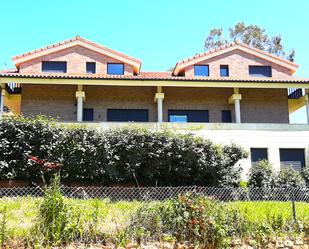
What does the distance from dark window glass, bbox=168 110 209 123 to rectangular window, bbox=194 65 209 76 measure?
268 cm

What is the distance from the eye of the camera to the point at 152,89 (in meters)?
26.6

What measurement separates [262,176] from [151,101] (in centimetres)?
1005

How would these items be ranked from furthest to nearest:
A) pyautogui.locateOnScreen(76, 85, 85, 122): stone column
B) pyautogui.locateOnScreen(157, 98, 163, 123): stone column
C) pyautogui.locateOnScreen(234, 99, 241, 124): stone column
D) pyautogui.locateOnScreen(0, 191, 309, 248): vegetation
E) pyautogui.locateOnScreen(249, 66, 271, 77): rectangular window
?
1. pyautogui.locateOnScreen(249, 66, 271, 77): rectangular window
2. pyautogui.locateOnScreen(234, 99, 241, 124): stone column
3. pyautogui.locateOnScreen(157, 98, 163, 123): stone column
4. pyautogui.locateOnScreen(76, 85, 85, 122): stone column
5. pyautogui.locateOnScreen(0, 191, 309, 248): vegetation

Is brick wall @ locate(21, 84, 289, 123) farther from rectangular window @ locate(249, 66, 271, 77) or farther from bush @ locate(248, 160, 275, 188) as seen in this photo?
bush @ locate(248, 160, 275, 188)

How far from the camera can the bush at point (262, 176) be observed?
60.6 ft

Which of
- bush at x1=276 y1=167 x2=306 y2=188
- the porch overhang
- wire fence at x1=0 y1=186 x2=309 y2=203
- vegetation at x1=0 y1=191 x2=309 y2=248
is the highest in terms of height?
the porch overhang

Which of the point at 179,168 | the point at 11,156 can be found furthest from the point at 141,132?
the point at 11,156

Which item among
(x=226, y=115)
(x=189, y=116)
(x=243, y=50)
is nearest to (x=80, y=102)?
(x=189, y=116)

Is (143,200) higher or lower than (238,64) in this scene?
lower

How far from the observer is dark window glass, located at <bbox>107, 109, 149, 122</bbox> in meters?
26.2

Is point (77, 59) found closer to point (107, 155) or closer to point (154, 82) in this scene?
point (154, 82)

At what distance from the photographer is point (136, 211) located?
9.24 meters

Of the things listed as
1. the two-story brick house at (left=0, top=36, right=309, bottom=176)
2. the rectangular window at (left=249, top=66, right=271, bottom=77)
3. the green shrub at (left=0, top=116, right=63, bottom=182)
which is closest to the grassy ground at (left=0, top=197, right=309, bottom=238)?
the green shrub at (left=0, top=116, right=63, bottom=182)

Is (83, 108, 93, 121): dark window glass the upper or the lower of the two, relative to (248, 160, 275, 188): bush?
upper
